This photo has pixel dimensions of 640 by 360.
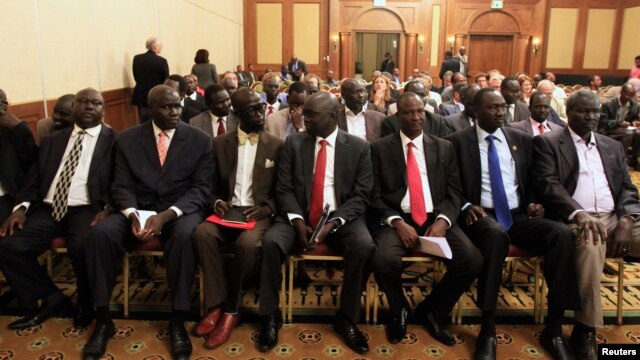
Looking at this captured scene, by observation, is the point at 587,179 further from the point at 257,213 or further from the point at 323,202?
the point at 257,213

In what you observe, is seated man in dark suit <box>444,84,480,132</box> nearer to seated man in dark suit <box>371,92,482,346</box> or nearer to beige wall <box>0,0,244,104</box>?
seated man in dark suit <box>371,92,482,346</box>

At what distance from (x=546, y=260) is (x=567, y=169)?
66 cm

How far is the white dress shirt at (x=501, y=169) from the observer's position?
341 centimetres

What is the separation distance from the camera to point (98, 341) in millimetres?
2904

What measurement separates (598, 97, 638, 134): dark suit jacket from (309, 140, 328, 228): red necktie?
662 centimetres

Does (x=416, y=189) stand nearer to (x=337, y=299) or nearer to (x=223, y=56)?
(x=337, y=299)

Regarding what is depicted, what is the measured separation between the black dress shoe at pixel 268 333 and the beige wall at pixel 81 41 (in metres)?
3.36

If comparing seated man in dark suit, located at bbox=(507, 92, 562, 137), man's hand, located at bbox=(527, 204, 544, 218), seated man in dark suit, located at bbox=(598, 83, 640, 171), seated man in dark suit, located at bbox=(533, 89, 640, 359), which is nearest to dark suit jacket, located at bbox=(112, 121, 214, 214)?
man's hand, located at bbox=(527, 204, 544, 218)

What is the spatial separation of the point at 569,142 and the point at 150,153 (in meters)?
2.70

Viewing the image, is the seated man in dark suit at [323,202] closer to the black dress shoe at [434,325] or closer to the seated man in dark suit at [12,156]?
the black dress shoe at [434,325]

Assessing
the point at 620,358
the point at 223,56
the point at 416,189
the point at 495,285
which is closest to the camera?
the point at 620,358

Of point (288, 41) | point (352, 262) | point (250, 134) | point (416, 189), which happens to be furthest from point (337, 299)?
point (288, 41)

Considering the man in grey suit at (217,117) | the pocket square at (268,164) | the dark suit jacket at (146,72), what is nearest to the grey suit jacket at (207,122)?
the man in grey suit at (217,117)

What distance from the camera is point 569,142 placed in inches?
133
